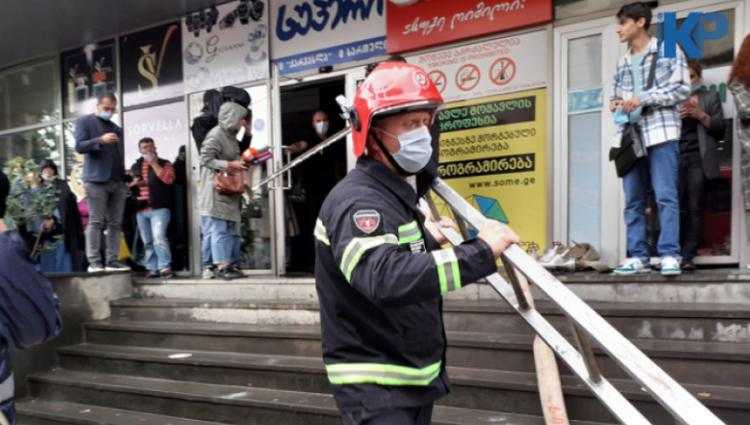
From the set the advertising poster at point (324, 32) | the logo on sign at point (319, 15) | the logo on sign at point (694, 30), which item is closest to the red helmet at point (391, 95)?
the logo on sign at point (694, 30)

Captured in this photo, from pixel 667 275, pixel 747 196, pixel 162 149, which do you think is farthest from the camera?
pixel 162 149

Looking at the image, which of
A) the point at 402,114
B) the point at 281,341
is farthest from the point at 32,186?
the point at 402,114

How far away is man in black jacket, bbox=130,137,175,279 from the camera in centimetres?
670

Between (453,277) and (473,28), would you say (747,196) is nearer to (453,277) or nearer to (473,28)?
(473,28)

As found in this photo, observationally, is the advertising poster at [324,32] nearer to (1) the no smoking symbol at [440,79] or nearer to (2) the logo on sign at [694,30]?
(1) the no smoking symbol at [440,79]

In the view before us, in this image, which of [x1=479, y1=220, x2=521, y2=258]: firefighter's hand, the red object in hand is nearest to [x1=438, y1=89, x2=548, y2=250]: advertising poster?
the red object in hand

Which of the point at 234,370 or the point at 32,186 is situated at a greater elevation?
the point at 32,186

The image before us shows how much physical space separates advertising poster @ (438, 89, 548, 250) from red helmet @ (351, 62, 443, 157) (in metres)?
3.93

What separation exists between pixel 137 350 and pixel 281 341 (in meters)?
1.41

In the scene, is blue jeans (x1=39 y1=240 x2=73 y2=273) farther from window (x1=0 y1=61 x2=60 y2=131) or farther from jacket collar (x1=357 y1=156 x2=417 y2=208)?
jacket collar (x1=357 y1=156 x2=417 y2=208)

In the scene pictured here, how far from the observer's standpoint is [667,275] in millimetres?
3916

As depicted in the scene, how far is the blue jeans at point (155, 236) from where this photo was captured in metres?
6.72

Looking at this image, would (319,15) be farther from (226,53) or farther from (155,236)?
(155,236)

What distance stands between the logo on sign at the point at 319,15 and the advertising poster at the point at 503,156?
146 cm
